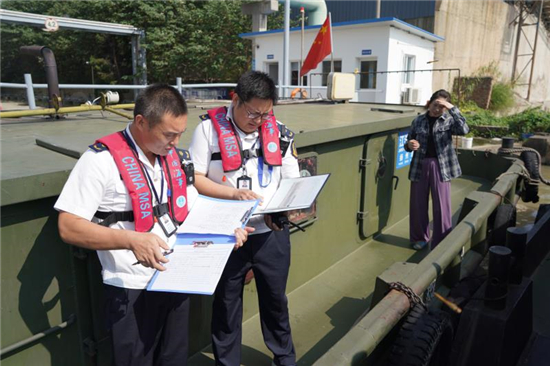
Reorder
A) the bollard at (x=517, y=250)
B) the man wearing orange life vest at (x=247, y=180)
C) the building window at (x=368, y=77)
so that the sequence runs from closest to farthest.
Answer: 1. the man wearing orange life vest at (x=247, y=180)
2. the bollard at (x=517, y=250)
3. the building window at (x=368, y=77)

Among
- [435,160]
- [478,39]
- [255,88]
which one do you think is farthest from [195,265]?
[478,39]

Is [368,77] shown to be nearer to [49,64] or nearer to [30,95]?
[30,95]

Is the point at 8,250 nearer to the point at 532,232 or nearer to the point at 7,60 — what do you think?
the point at 532,232

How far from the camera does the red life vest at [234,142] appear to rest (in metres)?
2.13

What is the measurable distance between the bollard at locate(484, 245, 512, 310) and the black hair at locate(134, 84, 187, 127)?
6.09 feet

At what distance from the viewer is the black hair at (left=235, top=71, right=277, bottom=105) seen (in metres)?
2.05

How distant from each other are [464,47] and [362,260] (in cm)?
1927

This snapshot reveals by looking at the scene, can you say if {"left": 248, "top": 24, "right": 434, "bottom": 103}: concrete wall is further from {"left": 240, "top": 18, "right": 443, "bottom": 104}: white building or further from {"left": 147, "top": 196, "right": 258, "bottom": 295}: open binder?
{"left": 147, "top": 196, "right": 258, "bottom": 295}: open binder

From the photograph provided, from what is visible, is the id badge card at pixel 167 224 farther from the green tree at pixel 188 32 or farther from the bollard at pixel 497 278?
the green tree at pixel 188 32

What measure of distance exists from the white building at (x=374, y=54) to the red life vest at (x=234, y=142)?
12213 mm

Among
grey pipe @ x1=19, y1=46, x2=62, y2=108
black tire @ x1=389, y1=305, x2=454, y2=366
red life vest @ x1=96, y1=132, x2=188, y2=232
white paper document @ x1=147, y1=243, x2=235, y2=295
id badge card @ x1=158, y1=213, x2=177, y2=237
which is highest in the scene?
grey pipe @ x1=19, y1=46, x2=62, y2=108

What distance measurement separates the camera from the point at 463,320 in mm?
2664

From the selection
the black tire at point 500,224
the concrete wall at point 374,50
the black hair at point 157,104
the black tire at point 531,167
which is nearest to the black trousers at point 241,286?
the black hair at point 157,104

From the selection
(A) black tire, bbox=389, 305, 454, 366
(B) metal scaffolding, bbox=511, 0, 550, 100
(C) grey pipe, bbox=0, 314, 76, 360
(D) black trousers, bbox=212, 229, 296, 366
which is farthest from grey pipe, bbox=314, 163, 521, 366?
(B) metal scaffolding, bbox=511, 0, 550, 100
